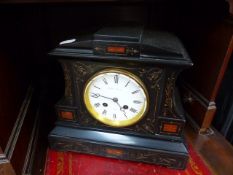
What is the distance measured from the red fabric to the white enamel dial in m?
0.15

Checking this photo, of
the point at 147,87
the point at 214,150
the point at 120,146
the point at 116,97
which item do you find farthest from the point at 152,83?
the point at 214,150

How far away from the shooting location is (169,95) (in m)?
0.66

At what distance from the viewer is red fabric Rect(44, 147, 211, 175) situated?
75cm

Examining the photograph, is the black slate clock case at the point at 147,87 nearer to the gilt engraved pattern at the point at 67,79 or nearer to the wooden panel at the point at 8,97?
the gilt engraved pattern at the point at 67,79

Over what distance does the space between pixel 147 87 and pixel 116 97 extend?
0.35ft

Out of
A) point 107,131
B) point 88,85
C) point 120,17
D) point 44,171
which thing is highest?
point 120,17

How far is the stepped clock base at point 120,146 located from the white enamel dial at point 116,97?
61 mm

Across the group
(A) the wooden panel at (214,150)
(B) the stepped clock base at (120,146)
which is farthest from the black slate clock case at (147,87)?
(A) the wooden panel at (214,150)

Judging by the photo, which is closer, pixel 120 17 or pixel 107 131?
pixel 107 131

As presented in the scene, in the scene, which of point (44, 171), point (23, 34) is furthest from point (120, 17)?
point (44, 171)

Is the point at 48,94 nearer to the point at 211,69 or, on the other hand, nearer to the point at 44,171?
the point at 44,171

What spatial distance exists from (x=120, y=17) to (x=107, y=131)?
1.74 feet

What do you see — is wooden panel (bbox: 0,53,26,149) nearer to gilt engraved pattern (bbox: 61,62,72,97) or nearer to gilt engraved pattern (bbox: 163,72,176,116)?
gilt engraved pattern (bbox: 61,62,72,97)

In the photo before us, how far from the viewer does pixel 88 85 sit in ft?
2.27
